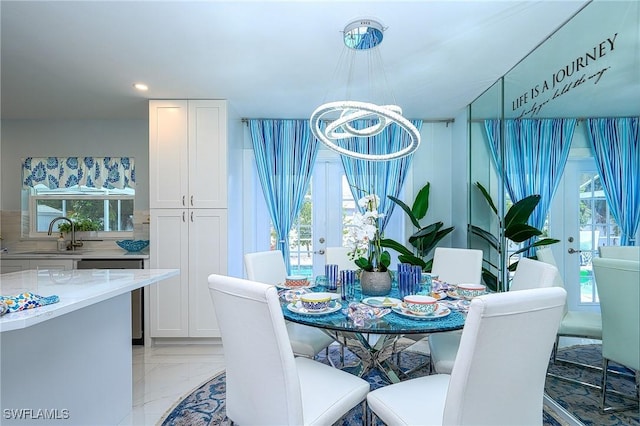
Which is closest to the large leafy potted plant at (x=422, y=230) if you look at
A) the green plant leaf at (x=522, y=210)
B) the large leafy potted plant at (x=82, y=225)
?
the green plant leaf at (x=522, y=210)

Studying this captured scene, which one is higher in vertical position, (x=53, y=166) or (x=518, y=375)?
(x=53, y=166)

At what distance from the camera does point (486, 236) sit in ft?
10.3

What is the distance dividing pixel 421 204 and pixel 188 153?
2.63 m

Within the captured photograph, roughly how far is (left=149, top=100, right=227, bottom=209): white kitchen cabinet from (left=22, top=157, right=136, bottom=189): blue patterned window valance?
93cm

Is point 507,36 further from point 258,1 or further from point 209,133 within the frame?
point 209,133

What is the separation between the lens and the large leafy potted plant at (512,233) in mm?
2414

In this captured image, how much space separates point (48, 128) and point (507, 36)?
4.89 metres

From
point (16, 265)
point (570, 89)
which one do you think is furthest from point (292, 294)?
point (16, 265)

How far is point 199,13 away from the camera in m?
1.83

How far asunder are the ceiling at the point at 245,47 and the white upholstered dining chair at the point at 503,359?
5.36ft

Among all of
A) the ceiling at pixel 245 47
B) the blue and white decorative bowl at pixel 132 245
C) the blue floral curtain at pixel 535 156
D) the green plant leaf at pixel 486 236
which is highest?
the ceiling at pixel 245 47

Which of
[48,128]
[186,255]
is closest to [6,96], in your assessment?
[48,128]

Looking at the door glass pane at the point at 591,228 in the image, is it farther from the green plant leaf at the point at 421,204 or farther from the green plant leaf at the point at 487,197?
the green plant leaf at the point at 421,204

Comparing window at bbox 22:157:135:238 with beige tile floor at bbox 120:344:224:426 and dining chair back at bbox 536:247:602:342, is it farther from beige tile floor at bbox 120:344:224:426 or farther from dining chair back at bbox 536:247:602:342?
dining chair back at bbox 536:247:602:342
